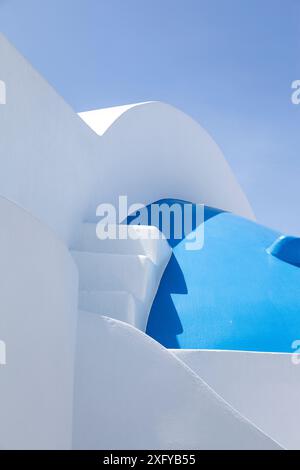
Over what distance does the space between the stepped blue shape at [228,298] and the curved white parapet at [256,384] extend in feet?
1.75

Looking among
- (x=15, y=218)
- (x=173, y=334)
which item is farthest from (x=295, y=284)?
(x=15, y=218)

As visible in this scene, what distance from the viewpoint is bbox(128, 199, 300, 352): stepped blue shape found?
258 inches

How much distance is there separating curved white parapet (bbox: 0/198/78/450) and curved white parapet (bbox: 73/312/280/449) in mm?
149

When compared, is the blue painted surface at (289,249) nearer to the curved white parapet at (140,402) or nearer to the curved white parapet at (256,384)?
the curved white parapet at (256,384)

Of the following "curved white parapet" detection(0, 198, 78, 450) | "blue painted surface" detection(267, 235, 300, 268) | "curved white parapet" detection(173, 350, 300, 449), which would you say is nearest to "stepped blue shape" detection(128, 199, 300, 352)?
"blue painted surface" detection(267, 235, 300, 268)

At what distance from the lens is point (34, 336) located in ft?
11.1

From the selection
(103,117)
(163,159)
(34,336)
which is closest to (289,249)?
(163,159)

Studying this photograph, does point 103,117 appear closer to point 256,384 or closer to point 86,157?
point 86,157

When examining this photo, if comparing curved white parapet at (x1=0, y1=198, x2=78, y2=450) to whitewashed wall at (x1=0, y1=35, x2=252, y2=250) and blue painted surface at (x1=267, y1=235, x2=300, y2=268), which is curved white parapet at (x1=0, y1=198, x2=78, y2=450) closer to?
whitewashed wall at (x1=0, y1=35, x2=252, y2=250)

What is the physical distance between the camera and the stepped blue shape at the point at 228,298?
6.55 m

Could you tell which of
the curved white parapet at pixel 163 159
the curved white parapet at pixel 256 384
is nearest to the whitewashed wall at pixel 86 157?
the curved white parapet at pixel 163 159

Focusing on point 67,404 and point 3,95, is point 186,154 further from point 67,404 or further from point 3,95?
point 67,404

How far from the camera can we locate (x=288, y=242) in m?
7.81

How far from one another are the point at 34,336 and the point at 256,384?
10.4ft
